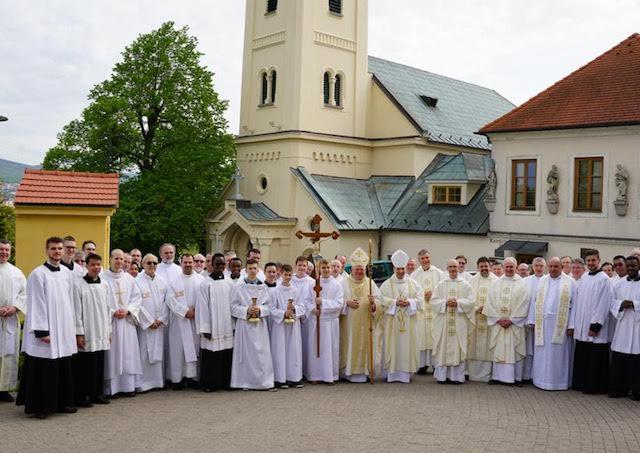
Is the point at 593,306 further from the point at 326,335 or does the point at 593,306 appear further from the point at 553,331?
the point at 326,335

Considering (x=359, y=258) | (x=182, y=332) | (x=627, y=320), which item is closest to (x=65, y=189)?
(x=182, y=332)

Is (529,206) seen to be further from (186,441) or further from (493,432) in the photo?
(186,441)

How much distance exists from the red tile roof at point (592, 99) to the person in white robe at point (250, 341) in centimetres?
1502

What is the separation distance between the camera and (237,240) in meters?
32.8

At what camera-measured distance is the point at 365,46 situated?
34000mm

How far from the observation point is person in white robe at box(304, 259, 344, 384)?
12.5 m

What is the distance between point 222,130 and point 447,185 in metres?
A: 10.3

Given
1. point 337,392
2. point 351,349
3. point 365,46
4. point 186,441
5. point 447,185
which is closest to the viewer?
point 186,441

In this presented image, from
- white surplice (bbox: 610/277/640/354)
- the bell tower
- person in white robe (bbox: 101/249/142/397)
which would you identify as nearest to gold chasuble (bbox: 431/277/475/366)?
white surplice (bbox: 610/277/640/354)

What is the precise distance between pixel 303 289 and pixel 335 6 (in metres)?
23.0

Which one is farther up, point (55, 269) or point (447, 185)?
point (447, 185)

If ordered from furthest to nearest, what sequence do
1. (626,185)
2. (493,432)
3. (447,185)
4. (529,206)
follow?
(447,185), (529,206), (626,185), (493,432)

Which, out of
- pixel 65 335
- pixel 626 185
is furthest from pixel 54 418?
pixel 626 185

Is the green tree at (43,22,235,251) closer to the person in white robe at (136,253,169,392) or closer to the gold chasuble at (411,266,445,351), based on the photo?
the gold chasuble at (411,266,445,351)
